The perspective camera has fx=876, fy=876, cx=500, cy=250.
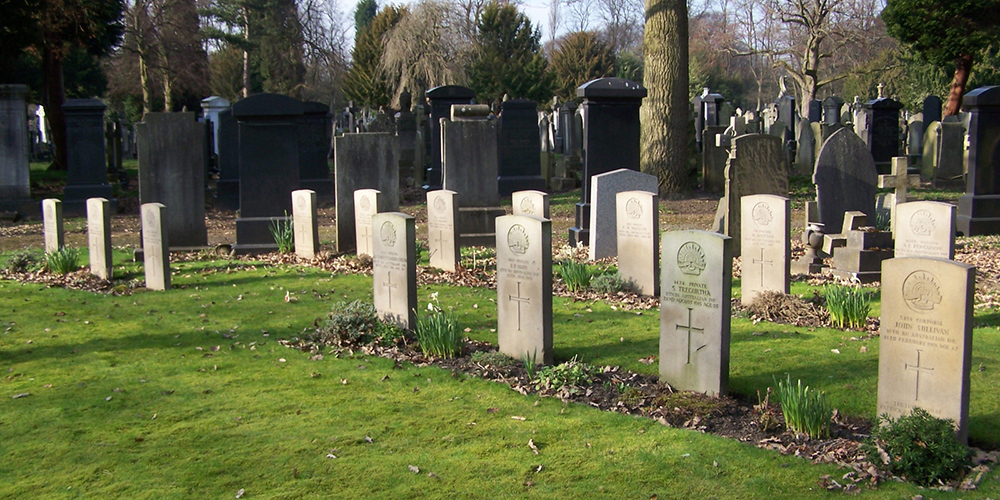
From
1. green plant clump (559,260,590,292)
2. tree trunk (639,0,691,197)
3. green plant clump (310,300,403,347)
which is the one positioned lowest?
green plant clump (310,300,403,347)

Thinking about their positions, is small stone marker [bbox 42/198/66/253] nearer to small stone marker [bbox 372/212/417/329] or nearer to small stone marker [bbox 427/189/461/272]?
small stone marker [bbox 427/189/461/272]

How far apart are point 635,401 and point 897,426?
1644 millimetres

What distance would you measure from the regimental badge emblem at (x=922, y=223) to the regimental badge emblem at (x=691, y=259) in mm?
3939

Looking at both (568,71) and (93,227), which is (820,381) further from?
(568,71)

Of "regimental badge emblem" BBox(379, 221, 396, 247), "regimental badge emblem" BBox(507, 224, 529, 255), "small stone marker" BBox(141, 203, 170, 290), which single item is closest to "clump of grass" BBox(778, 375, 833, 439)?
"regimental badge emblem" BBox(507, 224, 529, 255)

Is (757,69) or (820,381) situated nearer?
(820,381)

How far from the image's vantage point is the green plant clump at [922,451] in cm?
444

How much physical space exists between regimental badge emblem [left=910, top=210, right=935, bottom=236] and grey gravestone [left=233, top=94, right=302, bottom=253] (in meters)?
8.13

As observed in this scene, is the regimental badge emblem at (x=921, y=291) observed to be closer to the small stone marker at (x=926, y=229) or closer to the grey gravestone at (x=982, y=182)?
the small stone marker at (x=926, y=229)

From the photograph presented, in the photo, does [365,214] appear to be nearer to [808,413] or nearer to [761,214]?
[761,214]

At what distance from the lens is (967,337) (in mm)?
4637

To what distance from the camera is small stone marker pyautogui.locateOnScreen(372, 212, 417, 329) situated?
7395 mm

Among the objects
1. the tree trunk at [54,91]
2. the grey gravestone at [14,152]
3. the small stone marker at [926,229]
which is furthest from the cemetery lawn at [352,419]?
the tree trunk at [54,91]

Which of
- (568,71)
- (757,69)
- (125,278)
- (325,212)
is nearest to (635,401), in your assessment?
(125,278)
